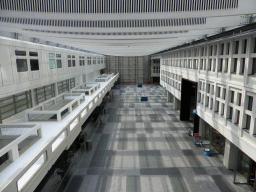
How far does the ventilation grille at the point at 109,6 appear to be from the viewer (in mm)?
5156

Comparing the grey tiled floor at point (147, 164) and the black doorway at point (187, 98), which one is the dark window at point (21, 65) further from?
the black doorway at point (187, 98)

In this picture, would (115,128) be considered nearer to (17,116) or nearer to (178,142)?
(178,142)

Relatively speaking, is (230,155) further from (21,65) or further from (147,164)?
(21,65)

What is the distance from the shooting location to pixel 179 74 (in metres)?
18.6

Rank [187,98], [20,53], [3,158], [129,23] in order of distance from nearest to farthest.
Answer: [3,158] → [129,23] → [20,53] → [187,98]

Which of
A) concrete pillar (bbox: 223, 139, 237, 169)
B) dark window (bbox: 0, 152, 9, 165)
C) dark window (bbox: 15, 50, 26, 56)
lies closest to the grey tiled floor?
concrete pillar (bbox: 223, 139, 237, 169)

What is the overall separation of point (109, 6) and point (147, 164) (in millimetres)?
9912

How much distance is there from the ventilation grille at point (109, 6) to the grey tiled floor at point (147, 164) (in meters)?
8.66

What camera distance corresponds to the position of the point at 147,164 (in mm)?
11805

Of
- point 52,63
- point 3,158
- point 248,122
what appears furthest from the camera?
point 52,63

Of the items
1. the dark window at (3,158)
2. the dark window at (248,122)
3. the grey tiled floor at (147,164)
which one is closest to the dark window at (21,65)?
the dark window at (3,158)

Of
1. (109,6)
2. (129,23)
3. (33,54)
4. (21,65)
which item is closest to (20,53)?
(21,65)

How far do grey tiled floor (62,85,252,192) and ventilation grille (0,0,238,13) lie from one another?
8660 mm

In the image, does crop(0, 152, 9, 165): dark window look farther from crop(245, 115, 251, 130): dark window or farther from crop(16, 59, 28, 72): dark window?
crop(245, 115, 251, 130): dark window
